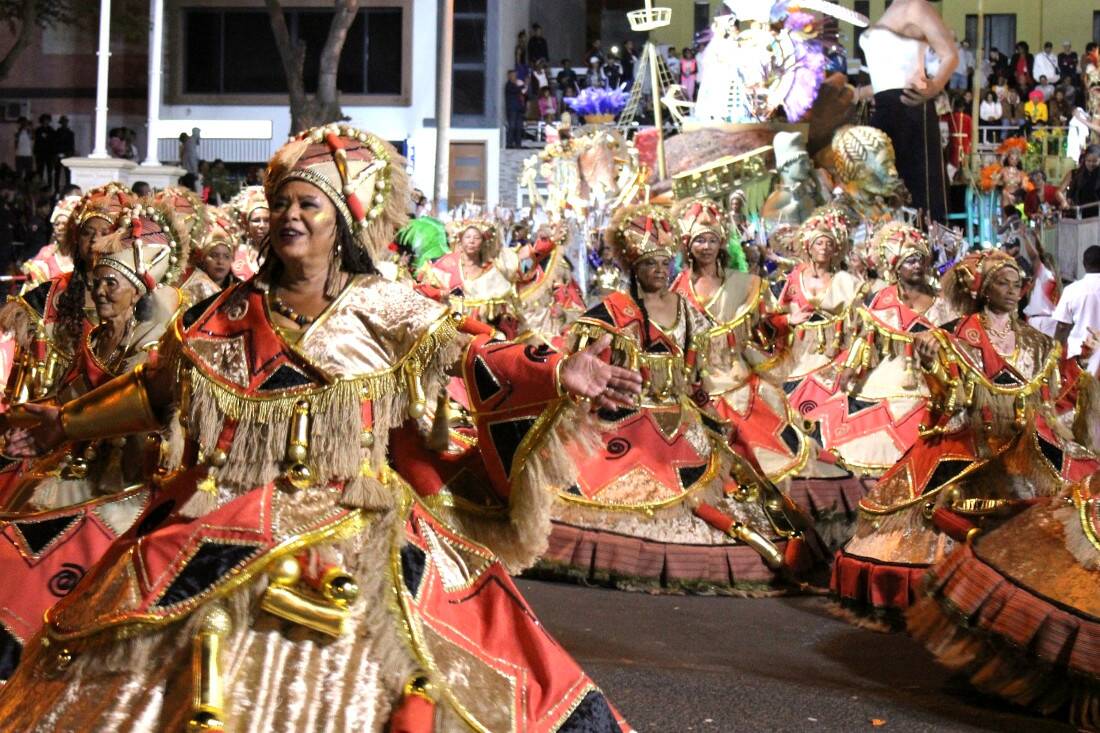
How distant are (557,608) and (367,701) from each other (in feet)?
13.4

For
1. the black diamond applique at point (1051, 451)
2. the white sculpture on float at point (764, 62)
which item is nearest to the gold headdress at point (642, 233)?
the black diamond applique at point (1051, 451)

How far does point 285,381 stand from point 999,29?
1414 inches

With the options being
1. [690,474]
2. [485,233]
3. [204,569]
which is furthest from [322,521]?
[485,233]

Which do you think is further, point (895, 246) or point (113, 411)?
point (895, 246)

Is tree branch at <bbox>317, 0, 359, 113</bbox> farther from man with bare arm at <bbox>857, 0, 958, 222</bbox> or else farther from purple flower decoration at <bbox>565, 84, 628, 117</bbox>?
man with bare arm at <bbox>857, 0, 958, 222</bbox>

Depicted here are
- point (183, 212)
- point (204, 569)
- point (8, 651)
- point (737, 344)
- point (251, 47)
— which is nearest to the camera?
point (204, 569)

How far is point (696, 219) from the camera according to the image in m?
10.2

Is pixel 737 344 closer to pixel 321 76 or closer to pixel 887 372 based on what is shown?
pixel 887 372

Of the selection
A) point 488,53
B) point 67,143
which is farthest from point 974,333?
point 488,53

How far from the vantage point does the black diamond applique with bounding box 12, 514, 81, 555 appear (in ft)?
17.2

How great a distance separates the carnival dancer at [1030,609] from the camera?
221 inches

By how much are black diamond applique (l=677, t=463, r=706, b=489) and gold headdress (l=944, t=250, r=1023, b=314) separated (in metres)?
1.73

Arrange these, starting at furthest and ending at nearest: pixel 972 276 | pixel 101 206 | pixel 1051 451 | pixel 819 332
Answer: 1. pixel 819 332
2. pixel 972 276
3. pixel 1051 451
4. pixel 101 206

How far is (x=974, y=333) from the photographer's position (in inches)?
293
